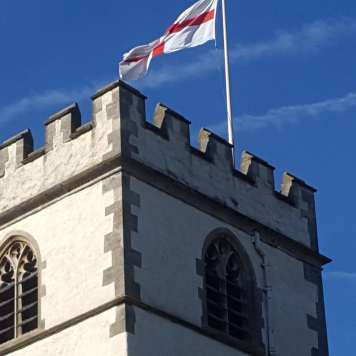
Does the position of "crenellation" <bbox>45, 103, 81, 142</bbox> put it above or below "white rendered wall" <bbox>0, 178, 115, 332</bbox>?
above

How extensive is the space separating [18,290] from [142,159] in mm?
3408

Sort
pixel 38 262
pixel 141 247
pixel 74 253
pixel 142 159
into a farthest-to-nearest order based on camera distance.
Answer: pixel 38 262 < pixel 142 159 < pixel 74 253 < pixel 141 247

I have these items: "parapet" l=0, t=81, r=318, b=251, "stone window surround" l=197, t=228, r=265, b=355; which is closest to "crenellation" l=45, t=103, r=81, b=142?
"parapet" l=0, t=81, r=318, b=251

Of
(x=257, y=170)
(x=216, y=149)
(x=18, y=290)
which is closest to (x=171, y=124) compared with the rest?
(x=216, y=149)

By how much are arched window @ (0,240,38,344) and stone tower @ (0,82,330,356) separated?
0.09ft

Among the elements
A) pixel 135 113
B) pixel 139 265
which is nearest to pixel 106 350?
pixel 139 265

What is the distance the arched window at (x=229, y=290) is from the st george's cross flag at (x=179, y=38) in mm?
4092

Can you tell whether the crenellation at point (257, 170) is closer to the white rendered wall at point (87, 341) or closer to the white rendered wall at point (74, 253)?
the white rendered wall at point (74, 253)

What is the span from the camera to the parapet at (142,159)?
117 ft

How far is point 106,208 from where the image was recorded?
115 ft

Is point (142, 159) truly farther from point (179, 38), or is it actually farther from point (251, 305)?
point (179, 38)

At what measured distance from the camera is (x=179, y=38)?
129ft

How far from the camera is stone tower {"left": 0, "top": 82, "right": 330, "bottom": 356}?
34.3m

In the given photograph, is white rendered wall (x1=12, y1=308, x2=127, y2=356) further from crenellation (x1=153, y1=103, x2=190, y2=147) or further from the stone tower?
crenellation (x1=153, y1=103, x2=190, y2=147)
